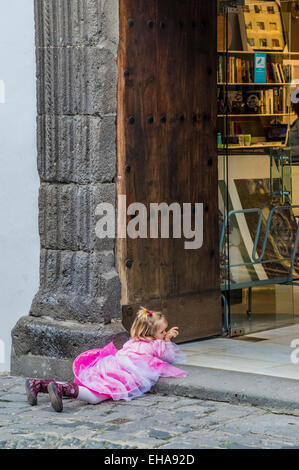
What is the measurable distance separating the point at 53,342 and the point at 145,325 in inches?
31.9

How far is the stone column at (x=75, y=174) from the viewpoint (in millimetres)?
7051

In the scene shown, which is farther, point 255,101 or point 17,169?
point 255,101

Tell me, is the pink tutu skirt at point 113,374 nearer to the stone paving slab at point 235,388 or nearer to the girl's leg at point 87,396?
the girl's leg at point 87,396

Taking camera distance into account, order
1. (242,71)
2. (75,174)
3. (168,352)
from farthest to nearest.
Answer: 1. (242,71)
2. (75,174)
3. (168,352)

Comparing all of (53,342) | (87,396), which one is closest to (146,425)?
(87,396)

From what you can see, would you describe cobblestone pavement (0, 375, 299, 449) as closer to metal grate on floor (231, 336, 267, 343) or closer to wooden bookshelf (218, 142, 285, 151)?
metal grate on floor (231, 336, 267, 343)

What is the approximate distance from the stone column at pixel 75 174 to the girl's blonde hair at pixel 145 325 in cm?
28

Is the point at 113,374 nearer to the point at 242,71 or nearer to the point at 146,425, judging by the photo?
the point at 146,425

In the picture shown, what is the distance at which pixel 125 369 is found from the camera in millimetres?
6574

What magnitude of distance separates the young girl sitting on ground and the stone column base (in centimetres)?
18

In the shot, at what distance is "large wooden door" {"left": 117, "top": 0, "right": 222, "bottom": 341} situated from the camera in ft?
23.8

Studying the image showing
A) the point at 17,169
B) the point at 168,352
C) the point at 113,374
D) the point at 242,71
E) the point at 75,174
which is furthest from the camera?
the point at 242,71

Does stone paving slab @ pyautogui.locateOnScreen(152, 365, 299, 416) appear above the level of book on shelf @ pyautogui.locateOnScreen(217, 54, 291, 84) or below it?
below

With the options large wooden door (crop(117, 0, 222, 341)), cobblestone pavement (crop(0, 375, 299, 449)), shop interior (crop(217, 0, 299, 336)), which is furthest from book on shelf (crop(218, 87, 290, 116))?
cobblestone pavement (crop(0, 375, 299, 449))
